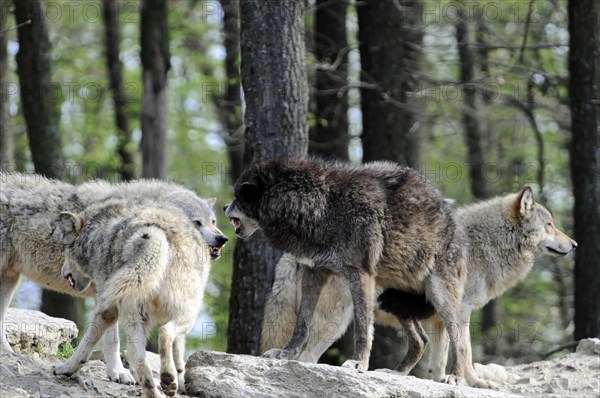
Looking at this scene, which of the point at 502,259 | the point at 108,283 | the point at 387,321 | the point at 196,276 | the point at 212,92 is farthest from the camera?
the point at 212,92

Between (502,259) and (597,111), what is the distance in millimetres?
3463

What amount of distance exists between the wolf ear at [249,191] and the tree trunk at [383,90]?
6956 millimetres

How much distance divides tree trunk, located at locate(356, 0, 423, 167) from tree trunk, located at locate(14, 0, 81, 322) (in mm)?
5276

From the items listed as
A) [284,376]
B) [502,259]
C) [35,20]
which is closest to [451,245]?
[502,259]

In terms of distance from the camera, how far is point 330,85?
1858 cm

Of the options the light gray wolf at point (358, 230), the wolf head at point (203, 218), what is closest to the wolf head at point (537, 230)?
the light gray wolf at point (358, 230)

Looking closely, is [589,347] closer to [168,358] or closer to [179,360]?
[179,360]

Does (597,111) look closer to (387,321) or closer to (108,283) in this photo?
(387,321)

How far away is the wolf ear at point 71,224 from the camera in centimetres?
871

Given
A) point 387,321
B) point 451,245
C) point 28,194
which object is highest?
point 28,194

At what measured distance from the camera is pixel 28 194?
9594mm

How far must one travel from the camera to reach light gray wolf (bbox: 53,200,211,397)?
740 cm

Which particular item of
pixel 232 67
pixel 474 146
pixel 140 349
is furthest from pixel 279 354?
pixel 474 146

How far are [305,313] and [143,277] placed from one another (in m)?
2.28
